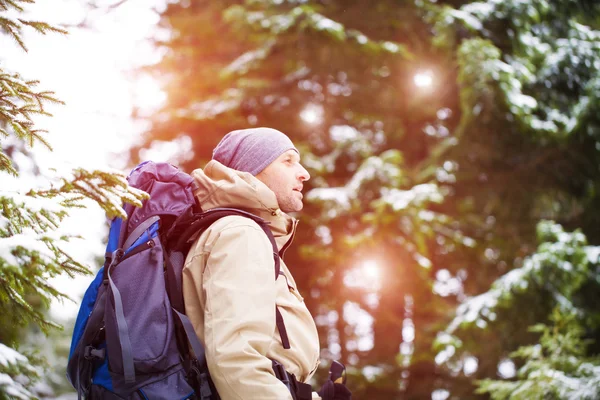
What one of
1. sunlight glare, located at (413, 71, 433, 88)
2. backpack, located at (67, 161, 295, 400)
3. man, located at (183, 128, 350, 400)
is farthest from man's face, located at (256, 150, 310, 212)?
sunlight glare, located at (413, 71, 433, 88)

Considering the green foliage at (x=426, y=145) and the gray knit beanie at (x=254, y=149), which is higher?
the gray knit beanie at (x=254, y=149)

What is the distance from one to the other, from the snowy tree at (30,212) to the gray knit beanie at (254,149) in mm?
668

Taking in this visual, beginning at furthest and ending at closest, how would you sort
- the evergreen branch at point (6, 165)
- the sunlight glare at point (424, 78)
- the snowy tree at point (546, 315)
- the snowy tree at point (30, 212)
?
the sunlight glare at point (424, 78)
the snowy tree at point (546, 315)
the evergreen branch at point (6, 165)
the snowy tree at point (30, 212)

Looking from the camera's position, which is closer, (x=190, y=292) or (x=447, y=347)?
(x=190, y=292)

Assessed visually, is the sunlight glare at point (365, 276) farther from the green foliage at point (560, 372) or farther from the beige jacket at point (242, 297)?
the beige jacket at point (242, 297)

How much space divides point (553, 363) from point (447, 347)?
1137mm

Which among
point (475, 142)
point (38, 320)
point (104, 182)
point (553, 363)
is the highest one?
point (104, 182)

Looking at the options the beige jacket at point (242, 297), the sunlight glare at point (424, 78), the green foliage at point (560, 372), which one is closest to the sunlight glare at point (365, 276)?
the green foliage at point (560, 372)

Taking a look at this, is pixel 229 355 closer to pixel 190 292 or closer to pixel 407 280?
pixel 190 292

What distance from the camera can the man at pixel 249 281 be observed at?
202 centimetres

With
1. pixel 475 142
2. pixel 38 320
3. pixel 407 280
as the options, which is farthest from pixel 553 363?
pixel 38 320

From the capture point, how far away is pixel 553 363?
226 inches

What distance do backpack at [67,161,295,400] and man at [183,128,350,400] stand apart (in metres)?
0.07

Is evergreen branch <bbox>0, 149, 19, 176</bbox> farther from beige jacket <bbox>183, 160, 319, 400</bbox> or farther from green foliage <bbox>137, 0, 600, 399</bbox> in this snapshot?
green foliage <bbox>137, 0, 600, 399</bbox>
